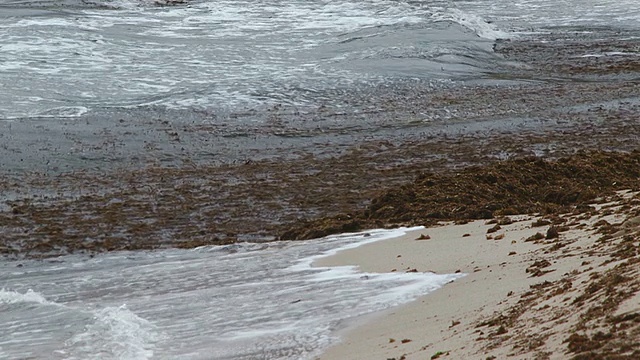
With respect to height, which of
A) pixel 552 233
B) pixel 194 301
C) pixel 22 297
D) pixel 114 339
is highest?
pixel 552 233

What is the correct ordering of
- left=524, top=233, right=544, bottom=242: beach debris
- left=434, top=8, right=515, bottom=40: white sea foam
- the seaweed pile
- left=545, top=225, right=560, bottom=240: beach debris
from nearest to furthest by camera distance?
left=545, top=225, right=560, bottom=240: beach debris
left=524, top=233, right=544, bottom=242: beach debris
the seaweed pile
left=434, top=8, right=515, bottom=40: white sea foam

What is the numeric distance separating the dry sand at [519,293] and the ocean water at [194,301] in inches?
14.4

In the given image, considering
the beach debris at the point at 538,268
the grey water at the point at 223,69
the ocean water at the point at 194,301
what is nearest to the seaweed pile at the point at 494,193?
the ocean water at the point at 194,301

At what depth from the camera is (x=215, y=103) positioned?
18.0 m

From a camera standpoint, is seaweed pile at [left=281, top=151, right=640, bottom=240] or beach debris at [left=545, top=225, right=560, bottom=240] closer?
beach debris at [left=545, top=225, right=560, bottom=240]

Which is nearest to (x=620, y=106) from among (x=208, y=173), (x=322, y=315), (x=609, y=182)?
(x=609, y=182)

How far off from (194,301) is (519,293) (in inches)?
125

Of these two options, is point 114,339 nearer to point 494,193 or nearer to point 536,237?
point 536,237

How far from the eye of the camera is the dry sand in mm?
4805

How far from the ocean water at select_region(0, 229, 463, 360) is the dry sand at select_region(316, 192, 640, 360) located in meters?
0.36

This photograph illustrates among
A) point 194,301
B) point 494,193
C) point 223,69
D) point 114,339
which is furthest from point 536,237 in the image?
point 223,69

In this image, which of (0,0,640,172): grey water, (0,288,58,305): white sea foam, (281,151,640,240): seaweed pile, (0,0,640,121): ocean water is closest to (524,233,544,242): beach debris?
(281,151,640,240): seaweed pile

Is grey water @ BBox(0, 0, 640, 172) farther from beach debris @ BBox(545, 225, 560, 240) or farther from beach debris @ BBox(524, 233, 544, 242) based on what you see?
beach debris @ BBox(545, 225, 560, 240)

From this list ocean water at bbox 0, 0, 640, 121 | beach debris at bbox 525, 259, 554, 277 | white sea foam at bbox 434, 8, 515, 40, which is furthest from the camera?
white sea foam at bbox 434, 8, 515, 40
